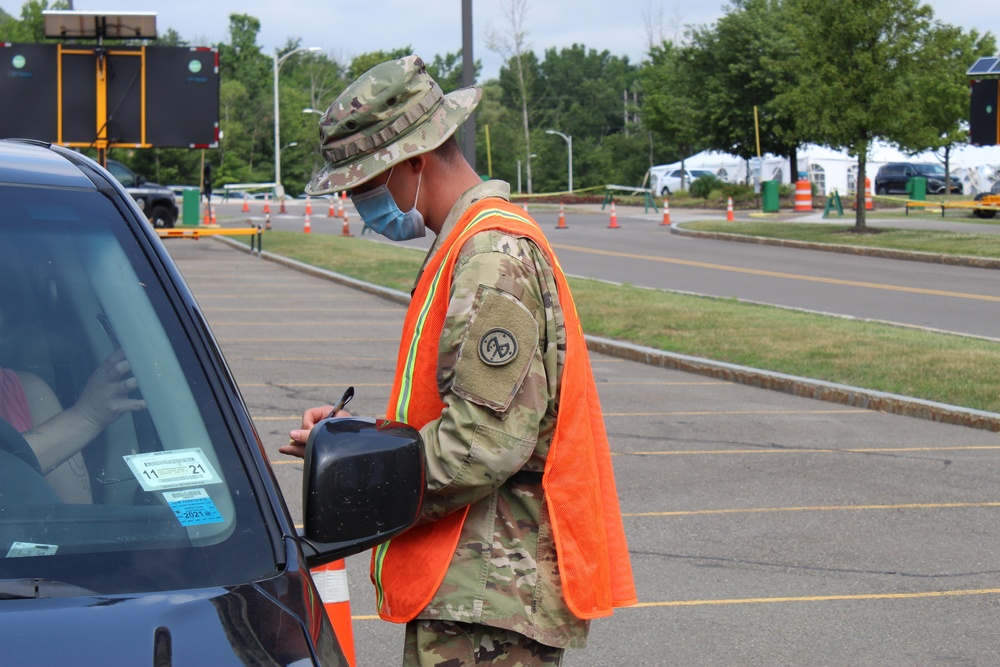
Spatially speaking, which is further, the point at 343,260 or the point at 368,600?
the point at 343,260

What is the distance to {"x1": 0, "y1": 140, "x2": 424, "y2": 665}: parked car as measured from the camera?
196 centimetres

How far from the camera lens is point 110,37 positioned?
77.3ft

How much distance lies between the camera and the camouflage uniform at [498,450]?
2461 millimetres

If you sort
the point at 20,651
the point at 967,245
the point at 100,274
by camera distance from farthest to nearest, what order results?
the point at 967,245 → the point at 100,274 → the point at 20,651

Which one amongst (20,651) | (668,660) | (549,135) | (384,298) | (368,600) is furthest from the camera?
(549,135)

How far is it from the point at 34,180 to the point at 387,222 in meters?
0.74

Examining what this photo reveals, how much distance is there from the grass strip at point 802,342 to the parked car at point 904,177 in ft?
122

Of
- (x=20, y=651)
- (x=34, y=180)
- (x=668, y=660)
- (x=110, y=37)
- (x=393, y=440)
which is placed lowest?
(x=668, y=660)

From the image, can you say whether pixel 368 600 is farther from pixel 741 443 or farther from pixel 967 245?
pixel 967 245

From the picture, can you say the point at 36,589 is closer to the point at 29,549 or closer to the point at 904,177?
the point at 29,549

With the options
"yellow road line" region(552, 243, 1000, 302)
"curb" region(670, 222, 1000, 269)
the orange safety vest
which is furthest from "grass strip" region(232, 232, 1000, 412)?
the orange safety vest

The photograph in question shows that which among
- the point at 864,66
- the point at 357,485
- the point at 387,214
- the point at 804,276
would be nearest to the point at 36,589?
the point at 357,485

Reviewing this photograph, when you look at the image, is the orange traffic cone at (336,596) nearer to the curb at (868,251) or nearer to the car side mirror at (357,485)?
the car side mirror at (357,485)

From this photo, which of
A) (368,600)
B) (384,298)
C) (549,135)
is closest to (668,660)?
(368,600)
